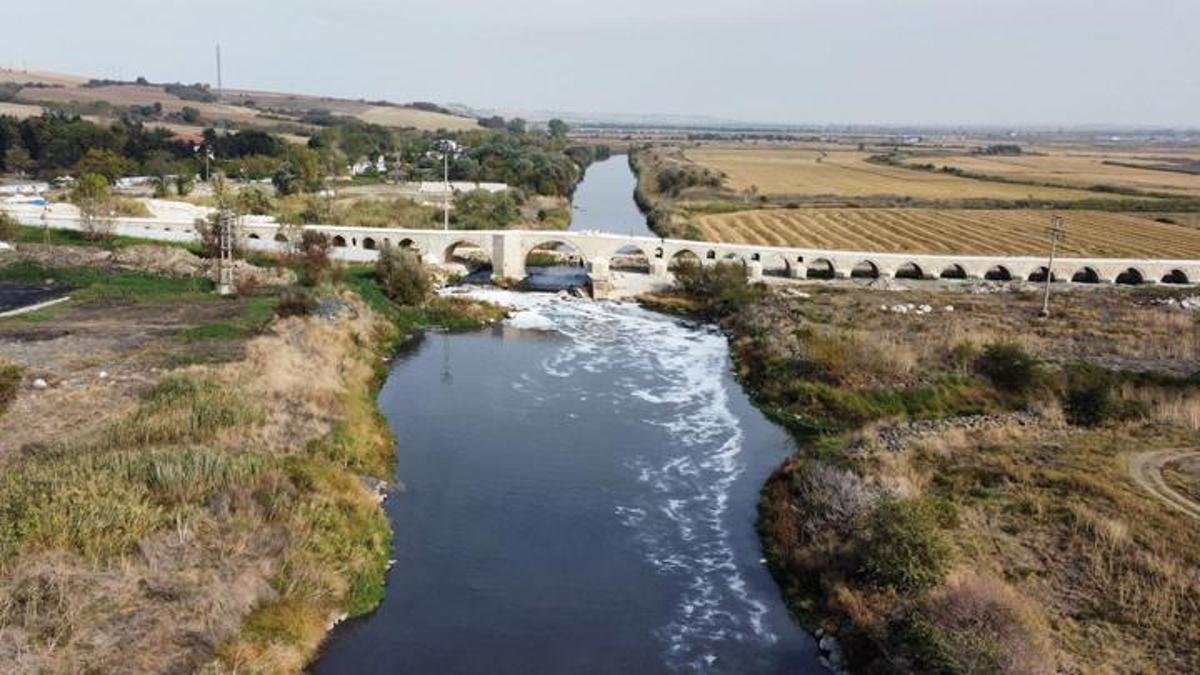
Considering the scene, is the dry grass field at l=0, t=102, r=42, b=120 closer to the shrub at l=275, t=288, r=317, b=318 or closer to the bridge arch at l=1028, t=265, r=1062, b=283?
the shrub at l=275, t=288, r=317, b=318

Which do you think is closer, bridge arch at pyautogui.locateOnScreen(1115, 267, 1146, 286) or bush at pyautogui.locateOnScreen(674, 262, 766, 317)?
bush at pyautogui.locateOnScreen(674, 262, 766, 317)

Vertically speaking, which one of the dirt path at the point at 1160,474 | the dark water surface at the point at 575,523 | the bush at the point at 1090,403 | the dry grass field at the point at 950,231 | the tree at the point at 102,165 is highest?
the tree at the point at 102,165

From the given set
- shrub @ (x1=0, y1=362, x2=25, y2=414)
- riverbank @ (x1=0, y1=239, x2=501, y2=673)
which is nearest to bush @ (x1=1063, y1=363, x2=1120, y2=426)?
riverbank @ (x1=0, y1=239, x2=501, y2=673)

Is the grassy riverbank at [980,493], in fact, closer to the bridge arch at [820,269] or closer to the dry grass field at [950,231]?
the bridge arch at [820,269]

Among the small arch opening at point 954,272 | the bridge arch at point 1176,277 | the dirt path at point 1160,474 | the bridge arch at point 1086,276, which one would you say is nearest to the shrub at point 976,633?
the dirt path at point 1160,474

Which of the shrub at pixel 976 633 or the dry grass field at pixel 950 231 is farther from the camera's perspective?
the dry grass field at pixel 950 231

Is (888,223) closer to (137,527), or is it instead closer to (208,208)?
(208,208)

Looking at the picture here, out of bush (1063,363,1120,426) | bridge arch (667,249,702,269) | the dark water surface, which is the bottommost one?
the dark water surface
